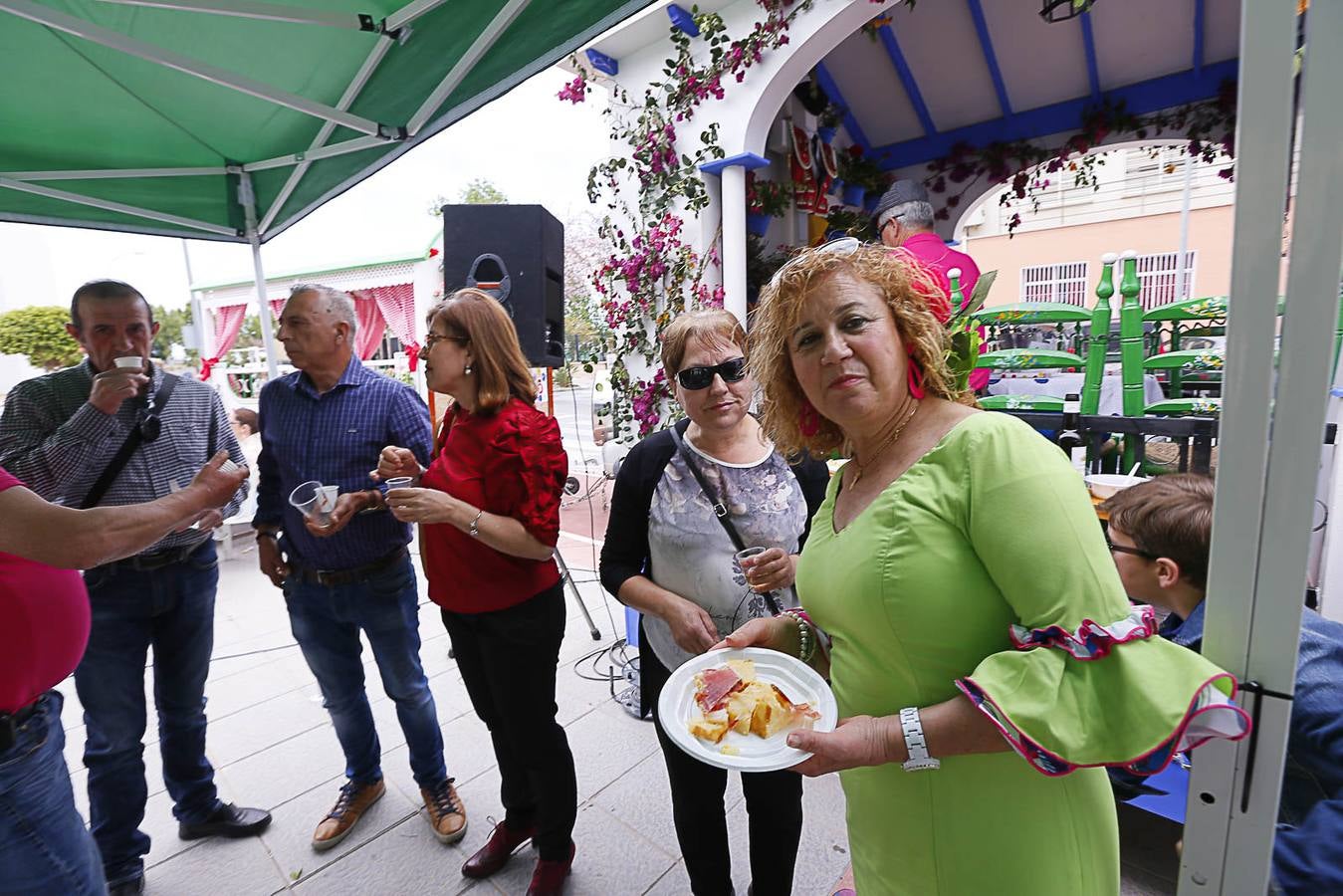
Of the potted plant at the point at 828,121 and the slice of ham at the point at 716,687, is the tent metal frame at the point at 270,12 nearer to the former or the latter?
the slice of ham at the point at 716,687

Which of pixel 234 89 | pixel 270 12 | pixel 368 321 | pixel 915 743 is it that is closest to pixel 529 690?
pixel 915 743

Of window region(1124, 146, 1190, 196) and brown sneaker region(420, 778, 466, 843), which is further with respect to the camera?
window region(1124, 146, 1190, 196)

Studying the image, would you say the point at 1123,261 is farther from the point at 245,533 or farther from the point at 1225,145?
the point at 245,533

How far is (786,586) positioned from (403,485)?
3.57 feet

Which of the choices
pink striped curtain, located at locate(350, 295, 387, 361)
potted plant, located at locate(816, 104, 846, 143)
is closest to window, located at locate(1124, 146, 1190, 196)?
potted plant, located at locate(816, 104, 846, 143)

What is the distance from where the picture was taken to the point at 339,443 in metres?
2.00

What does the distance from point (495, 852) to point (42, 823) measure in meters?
1.23

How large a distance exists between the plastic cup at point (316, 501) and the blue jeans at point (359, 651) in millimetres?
379

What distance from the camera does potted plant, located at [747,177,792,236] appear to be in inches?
167

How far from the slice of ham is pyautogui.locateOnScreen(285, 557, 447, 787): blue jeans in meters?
1.34

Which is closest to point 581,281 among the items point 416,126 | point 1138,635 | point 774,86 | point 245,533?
point 245,533

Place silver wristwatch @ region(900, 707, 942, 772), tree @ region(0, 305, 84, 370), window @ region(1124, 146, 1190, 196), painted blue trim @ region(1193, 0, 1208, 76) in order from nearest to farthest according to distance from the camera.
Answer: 1. silver wristwatch @ region(900, 707, 942, 772)
2. painted blue trim @ region(1193, 0, 1208, 76)
3. tree @ region(0, 305, 84, 370)
4. window @ region(1124, 146, 1190, 196)

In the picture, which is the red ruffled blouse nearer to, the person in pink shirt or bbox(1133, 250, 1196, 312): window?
the person in pink shirt

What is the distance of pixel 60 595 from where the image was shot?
4.01 feet
